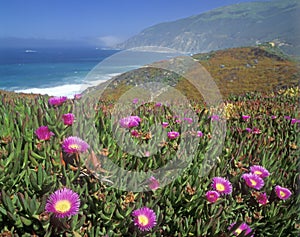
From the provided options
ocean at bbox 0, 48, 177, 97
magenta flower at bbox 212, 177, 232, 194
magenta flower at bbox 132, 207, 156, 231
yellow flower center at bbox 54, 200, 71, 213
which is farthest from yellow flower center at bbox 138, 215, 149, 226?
ocean at bbox 0, 48, 177, 97

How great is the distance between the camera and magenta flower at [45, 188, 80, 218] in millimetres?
1349

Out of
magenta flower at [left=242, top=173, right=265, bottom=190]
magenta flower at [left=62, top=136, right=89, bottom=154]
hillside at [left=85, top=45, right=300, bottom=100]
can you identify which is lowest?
hillside at [left=85, top=45, right=300, bottom=100]

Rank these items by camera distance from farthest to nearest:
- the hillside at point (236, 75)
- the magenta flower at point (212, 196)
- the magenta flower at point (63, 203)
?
the hillside at point (236, 75), the magenta flower at point (212, 196), the magenta flower at point (63, 203)

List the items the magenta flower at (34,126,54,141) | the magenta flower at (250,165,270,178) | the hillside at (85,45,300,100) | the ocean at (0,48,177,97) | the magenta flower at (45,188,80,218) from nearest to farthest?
the magenta flower at (45,188,80,218) < the magenta flower at (34,126,54,141) < the magenta flower at (250,165,270,178) < the ocean at (0,48,177,97) < the hillside at (85,45,300,100)

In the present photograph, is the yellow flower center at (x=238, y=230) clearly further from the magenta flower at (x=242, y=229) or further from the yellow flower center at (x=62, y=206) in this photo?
the yellow flower center at (x=62, y=206)

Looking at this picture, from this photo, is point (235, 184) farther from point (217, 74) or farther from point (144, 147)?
point (217, 74)

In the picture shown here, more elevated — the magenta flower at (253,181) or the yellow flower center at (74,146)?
the yellow flower center at (74,146)

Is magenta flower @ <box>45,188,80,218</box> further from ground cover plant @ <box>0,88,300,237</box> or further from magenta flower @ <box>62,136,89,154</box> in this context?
magenta flower @ <box>62,136,89,154</box>

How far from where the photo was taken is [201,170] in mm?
1956

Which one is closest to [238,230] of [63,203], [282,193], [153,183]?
[282,193]

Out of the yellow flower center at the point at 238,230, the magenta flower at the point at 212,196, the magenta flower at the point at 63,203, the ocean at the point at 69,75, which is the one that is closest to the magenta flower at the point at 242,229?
the yellow flower center at the point at 238,230

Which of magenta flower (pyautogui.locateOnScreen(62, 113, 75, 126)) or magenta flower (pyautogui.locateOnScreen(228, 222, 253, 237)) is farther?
magenta flower (pyautogui.locateOnScreen(62, 113, 75, 126))

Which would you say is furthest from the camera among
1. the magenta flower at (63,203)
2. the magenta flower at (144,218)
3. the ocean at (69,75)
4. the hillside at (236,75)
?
the hillside at (236,75)

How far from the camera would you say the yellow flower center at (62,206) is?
136cm
